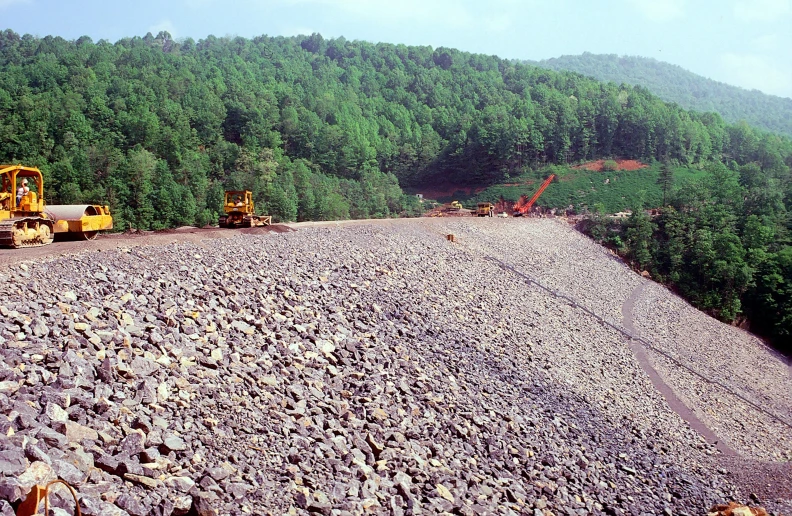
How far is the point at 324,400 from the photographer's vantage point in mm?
10211

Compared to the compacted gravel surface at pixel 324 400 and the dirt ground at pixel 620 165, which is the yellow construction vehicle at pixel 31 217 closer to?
the compacted gravel surface at pixel 324 400

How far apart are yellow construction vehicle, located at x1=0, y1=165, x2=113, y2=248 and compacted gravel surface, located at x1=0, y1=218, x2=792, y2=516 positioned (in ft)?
7.77

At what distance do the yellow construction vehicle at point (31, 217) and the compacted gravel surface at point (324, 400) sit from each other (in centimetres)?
237

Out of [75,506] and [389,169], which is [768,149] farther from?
[75,506]

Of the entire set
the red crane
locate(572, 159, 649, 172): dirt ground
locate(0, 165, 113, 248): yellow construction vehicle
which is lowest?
locate(0, 165, 113, 248): yellow construction vehicle

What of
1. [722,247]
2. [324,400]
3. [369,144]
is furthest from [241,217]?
[369,144]

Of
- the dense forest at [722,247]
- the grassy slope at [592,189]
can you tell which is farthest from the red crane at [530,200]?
the dense forest at [722,247]

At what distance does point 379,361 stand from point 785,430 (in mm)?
15121

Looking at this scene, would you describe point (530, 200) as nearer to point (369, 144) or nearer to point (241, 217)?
point (369, 144)

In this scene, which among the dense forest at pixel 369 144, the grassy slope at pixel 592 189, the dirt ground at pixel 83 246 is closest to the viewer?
the dirt ground at pixel 83 246

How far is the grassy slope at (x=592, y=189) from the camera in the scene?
2461 inches

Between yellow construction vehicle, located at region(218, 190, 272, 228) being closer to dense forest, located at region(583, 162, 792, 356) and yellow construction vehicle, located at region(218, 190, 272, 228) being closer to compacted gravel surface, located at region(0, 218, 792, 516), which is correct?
compacted gravel surface, located at region(0, 218, 792, 516)

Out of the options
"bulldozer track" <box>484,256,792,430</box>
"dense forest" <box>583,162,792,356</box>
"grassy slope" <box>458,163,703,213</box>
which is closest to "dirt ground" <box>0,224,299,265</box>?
"bulldozer track" <box>484,256,792,430</box>

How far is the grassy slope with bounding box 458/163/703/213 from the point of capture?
62500 millimetres
